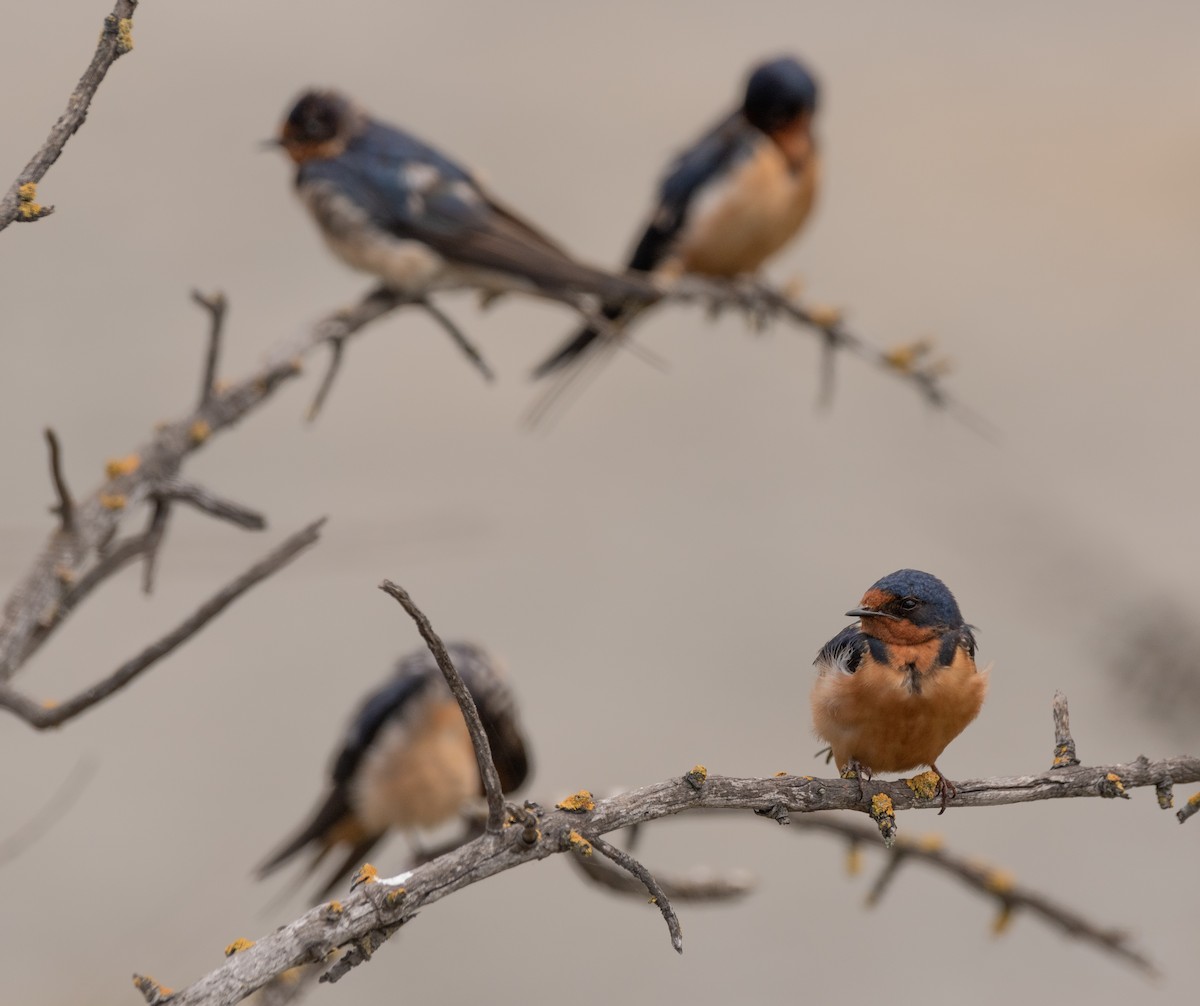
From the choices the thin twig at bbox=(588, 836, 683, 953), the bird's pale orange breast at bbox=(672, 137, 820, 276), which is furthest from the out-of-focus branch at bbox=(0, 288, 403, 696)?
the bird's pale orange breast at bbox=(672, 137, 820, 276)

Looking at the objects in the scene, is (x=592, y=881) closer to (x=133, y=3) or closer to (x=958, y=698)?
(x=958, y=698)

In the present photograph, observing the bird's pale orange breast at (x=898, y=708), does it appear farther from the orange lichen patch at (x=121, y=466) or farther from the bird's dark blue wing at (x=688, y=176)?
the bird's dark blue wing at (x=688, y=176)

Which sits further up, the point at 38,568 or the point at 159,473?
the point at 159,473

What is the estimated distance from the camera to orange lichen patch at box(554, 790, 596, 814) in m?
1.95

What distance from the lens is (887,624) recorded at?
177 cm

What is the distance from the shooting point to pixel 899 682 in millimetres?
1838

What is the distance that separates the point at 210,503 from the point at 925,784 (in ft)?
6.32

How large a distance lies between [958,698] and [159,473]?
2.18 metres

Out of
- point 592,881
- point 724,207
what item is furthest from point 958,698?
point 724,207

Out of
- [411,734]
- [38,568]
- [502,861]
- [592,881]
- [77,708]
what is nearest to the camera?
[502,861]

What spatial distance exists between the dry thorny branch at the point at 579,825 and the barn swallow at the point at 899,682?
0.05 meters

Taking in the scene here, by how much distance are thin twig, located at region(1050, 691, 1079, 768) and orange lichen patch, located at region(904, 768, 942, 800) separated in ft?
0.50

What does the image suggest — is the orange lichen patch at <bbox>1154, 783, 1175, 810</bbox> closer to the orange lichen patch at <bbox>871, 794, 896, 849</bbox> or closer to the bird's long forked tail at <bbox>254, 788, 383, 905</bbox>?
the orange lichen patch at <bbox>871, 794, 896, 849</bbox>

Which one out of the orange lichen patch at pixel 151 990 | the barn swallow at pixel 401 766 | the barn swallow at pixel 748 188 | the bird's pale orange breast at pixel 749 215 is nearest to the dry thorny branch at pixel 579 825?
the orange lichen patch at pixel 151 990
